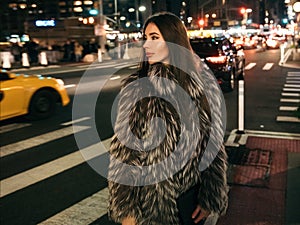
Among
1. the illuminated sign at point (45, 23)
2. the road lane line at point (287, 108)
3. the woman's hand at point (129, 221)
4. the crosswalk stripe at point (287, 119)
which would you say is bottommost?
the road lane line at point (287, 108)

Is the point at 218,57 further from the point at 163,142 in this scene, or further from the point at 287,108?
the point at 163,142

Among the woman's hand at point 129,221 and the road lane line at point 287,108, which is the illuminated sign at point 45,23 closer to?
the road lane line at point 287,108

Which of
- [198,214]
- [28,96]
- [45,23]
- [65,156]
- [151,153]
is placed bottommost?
[65,156]

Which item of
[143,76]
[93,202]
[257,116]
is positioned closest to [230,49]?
[257,116]

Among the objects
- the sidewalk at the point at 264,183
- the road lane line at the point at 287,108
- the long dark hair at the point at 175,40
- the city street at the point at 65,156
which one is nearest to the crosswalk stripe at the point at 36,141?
the city street at the point at 65,156

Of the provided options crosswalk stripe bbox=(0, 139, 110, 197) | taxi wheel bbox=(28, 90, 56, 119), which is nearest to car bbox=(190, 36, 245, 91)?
taxi wheel bbox=(28, 90, 56, 119)

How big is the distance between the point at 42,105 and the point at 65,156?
11.0 ft

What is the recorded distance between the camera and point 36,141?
7.84 meters

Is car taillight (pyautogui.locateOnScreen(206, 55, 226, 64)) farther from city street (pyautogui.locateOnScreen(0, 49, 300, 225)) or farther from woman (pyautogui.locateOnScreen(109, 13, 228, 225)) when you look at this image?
woman (pyautogui.locateOnScreen(109, 13, 228, 225))

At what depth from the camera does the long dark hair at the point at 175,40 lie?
2193mm

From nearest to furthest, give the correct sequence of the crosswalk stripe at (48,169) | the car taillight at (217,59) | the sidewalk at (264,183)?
1. the sidewalk at (264,183)
2. the crosswalk stripe at (48,169)
3. the car taillight at (217,59)

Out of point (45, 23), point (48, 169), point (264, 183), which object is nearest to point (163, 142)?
point (264, 183)

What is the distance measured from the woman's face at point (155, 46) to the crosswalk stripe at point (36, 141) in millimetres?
5496

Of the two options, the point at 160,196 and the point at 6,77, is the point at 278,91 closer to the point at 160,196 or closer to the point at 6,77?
the point at 6,77
